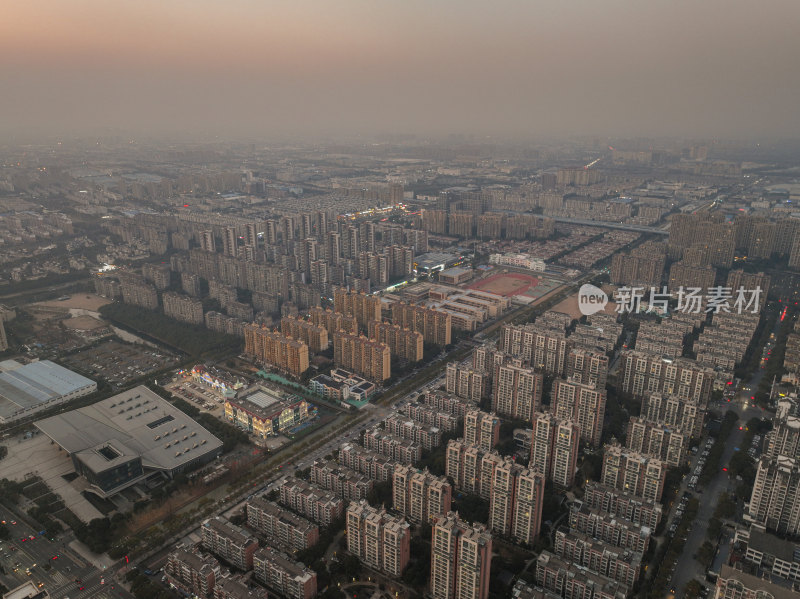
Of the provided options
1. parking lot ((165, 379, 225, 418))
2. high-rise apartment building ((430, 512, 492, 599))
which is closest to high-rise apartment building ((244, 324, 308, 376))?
parking lot ((165, 379, 225, 418))

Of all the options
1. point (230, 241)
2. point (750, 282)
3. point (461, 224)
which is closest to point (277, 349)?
point (230, 241)

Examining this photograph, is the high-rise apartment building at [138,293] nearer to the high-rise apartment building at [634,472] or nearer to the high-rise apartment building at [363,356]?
the high-rise apartment building at [363,356]

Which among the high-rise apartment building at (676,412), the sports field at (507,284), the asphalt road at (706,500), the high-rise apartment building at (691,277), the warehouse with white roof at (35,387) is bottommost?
the asphalt road at (706,500)

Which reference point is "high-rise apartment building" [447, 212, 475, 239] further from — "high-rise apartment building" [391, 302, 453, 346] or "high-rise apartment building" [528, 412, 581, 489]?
"high-rise apartment building" [528, 412, 581, 489]

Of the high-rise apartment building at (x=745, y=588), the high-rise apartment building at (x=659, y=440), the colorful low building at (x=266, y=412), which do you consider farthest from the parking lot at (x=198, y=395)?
the high-rise apartment building at (x=745, y=588)

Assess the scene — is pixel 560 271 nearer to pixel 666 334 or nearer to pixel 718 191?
pixel 666 334

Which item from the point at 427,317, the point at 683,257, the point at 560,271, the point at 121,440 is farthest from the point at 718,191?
the point at 121,440
